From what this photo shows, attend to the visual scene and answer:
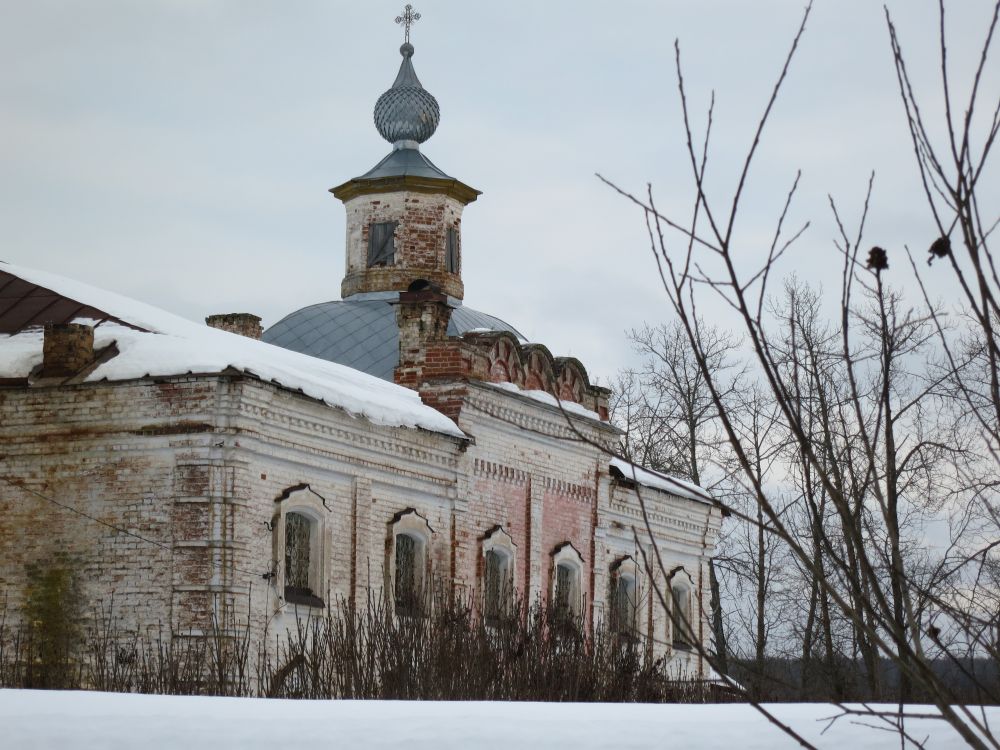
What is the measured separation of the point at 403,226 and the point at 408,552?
35.0 ft

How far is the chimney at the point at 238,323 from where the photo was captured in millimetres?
21078

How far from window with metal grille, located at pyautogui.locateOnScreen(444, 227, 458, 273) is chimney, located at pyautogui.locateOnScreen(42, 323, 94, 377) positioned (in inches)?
514

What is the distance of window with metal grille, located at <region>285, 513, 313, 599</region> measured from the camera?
14672 millimetres

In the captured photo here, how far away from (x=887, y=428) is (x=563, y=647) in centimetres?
799

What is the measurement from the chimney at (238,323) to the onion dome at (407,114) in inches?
305

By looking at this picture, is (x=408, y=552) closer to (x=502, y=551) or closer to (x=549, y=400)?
(x=502, y=551)

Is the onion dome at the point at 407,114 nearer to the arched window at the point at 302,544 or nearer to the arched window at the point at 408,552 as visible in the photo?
the arched window at the point at 408,552

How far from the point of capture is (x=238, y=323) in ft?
69.2

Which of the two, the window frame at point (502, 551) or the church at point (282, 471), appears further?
the window frame at point (502, 551)

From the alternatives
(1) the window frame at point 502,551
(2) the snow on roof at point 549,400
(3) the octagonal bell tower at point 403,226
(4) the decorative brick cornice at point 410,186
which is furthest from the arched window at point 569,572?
(4) the decorative brick cornice at point 410,186

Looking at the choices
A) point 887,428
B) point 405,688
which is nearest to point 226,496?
point 405,688

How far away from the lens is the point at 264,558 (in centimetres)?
1386

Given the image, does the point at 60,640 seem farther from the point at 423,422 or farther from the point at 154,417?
the point at 423,422

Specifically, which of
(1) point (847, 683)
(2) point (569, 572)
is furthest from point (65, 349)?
(1) point (847, 683)
